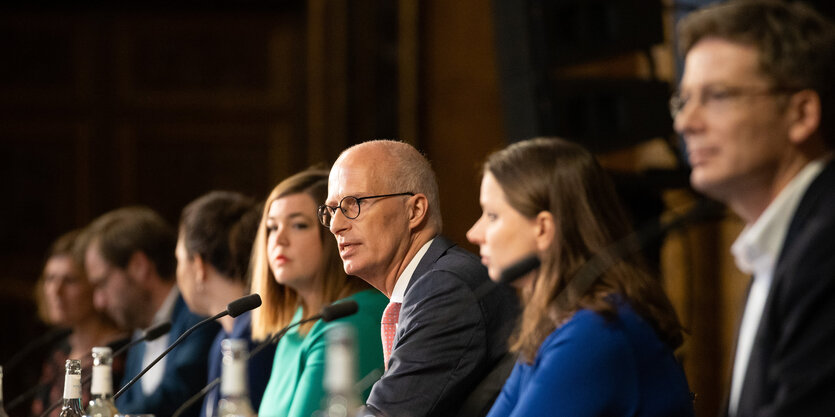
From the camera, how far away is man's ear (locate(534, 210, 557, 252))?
205 centimetres

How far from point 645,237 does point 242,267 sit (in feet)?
6.39

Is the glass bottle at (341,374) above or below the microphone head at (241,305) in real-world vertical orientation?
above

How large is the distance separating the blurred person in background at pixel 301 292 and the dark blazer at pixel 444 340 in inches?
12.3

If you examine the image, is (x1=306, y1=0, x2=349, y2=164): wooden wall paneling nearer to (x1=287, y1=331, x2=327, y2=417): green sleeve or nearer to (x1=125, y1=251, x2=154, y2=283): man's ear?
(x1=125, y1=251, x2=154, y2=283): man's ear

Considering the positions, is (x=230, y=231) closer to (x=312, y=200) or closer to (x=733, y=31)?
(x=312, y=200)

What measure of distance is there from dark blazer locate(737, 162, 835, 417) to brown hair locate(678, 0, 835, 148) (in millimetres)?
119

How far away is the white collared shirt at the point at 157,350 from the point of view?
12.0ft

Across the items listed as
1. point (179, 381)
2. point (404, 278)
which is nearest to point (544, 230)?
point (404, 278)

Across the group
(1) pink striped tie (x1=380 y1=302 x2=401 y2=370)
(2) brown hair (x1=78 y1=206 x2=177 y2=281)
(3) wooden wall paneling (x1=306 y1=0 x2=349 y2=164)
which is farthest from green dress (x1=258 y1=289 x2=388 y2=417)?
(3) wooden wall paneling (x1=306 y1=0 x2=349 y2=164)

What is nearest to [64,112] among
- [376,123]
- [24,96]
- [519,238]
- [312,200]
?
[24,96]

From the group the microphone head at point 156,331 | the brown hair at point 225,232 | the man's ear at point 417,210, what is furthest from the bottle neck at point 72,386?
the brown hair at point 225,232

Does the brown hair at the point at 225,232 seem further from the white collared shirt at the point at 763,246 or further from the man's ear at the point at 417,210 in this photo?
the white collared shirt at the point at 763,246

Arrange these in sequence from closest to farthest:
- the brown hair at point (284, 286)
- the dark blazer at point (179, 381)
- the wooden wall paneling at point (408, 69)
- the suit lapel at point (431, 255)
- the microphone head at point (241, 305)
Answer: the microphone head at point (241, 305) < the suit lapel at point (431, 255) < the brown hair at point (284, 286) < the dark blazer at point (179, 381) < the wooden wall paneling at point (408, 69)

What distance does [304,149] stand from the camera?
19.8ft
